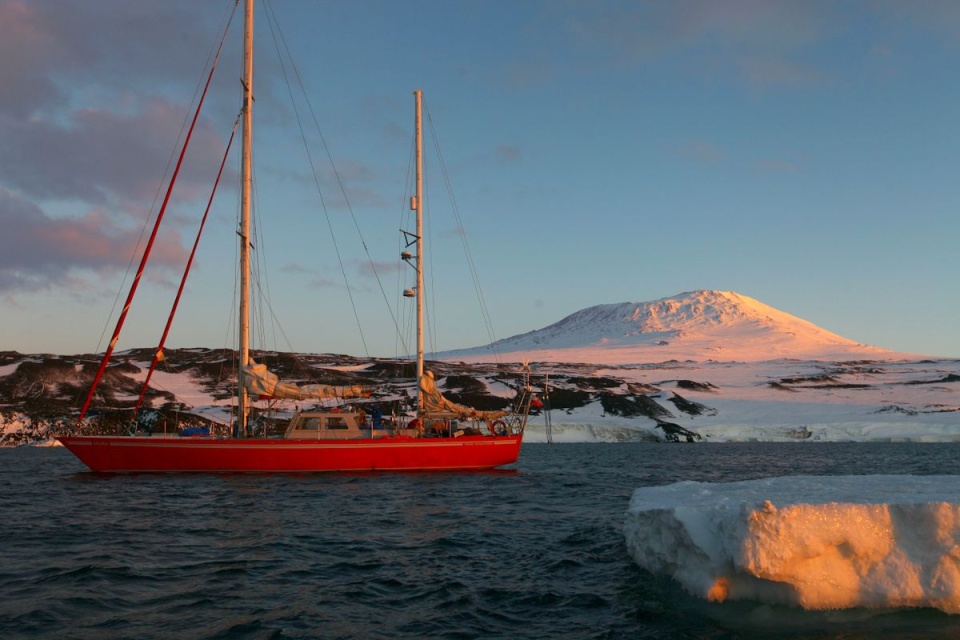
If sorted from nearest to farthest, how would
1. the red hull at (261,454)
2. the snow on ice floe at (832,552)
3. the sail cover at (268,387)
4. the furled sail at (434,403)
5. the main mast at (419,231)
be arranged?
the snow on ice floe at (832,552)
the red hull at (261,454)
the sail cover at (268,387)
the furled sail at (434,403)
the main mast at (419,231)

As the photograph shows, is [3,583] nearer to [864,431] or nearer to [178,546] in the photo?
[178,546]

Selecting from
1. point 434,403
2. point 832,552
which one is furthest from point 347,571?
point 434,403

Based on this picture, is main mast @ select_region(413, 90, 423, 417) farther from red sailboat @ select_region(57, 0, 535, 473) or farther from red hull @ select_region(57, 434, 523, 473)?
red hull @ select_region(57, 434, 523, 473)

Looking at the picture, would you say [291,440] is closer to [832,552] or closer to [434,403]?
[434,403]

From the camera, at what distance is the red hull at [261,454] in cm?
3466

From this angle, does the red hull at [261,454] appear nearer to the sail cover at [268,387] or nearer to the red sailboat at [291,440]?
the red sailboat at [291,440]

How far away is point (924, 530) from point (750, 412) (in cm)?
9309

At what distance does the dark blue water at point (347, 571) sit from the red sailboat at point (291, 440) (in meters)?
4.52

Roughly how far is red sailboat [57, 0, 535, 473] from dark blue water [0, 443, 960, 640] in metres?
4.52

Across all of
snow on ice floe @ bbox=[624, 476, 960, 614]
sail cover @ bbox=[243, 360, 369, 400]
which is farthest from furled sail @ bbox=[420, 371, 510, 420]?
snow on ice floe @ bbox=[624, 476, 960, 614]

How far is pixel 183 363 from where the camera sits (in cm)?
11106

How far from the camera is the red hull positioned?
3466 cm

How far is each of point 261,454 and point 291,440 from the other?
61.4 inches

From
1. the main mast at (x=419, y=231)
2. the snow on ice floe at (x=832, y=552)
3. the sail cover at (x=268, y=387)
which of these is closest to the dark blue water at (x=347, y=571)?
the snow on ice floe at (x=832, y=552)
